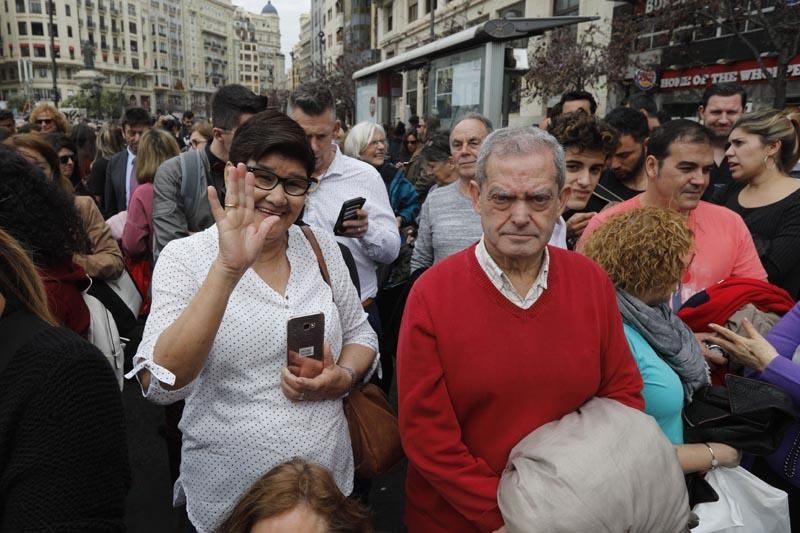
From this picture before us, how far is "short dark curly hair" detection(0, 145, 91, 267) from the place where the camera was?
69.6 inches

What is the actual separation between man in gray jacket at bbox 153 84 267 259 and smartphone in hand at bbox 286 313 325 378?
1.72m

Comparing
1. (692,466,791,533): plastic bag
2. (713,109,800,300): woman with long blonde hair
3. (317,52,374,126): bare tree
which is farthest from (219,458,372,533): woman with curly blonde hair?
(317,52,374,126): bare tree

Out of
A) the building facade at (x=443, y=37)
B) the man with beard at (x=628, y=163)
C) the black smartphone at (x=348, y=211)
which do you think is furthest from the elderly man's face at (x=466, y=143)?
the building facade at (x=443, y=37)

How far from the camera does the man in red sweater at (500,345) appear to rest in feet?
5.60

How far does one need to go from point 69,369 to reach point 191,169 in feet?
7.92

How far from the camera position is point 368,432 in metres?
2.06

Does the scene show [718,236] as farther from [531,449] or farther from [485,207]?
[531,449]

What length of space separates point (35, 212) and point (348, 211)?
59.2 inches

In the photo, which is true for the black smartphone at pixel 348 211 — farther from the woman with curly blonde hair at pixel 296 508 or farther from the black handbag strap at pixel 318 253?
the woman with curly blonde hair at pixel 296 508

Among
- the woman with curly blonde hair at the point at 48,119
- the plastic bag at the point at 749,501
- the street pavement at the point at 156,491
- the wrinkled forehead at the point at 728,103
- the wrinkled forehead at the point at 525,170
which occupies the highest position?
the wrinkled forehead at the point at 728,103

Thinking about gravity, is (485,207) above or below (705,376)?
above

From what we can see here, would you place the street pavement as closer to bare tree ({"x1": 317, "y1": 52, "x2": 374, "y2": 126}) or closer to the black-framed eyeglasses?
the black-framed eyeglasses

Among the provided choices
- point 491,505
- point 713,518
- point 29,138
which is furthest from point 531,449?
point 29,138

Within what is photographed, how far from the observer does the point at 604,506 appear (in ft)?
4.82
